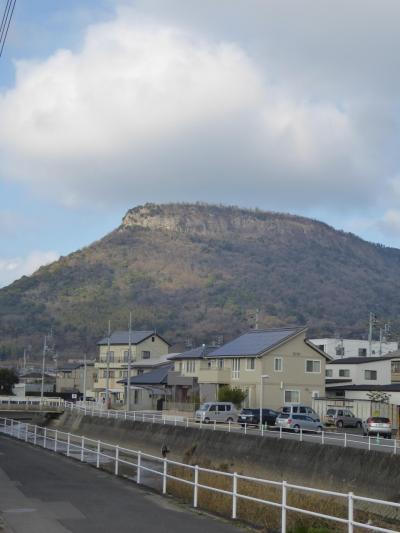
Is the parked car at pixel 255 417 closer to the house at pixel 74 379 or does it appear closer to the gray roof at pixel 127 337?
the gray roof at pixel 127 337

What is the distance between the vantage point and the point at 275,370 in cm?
6612

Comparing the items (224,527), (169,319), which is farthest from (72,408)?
(169,319)

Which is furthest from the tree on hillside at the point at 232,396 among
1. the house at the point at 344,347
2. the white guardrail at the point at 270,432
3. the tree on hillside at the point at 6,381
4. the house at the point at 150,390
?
the tree on hillside at the point at 6,381

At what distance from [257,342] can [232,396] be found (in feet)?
23.0

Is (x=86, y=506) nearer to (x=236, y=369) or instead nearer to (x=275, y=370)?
(x=275, y=370)

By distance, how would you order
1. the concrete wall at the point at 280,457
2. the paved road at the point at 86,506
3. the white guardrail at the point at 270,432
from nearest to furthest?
the paved road at the point at 86,506
the concrete wall at the point at 280,457
the white guardrail at the point at 270,432

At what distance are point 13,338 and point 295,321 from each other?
69.6 metres

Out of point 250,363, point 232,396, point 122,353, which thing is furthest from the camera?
point 122,353

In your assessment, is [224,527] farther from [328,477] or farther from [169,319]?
[169,319]

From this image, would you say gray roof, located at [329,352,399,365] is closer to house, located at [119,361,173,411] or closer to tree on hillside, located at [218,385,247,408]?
tree on hillside, located at [218,385,247,408]

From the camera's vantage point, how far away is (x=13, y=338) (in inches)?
7500

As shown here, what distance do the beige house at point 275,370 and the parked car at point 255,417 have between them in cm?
924

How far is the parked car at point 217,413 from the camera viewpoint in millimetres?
55250

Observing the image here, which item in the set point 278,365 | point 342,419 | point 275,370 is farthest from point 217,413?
point 278,365
